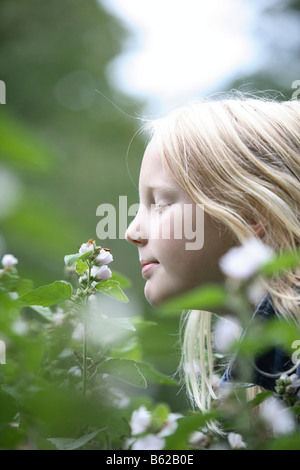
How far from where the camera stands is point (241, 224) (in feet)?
2.64

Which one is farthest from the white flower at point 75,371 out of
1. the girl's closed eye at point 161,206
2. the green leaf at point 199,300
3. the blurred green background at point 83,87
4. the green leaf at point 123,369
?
the blurred green background at point 83,87

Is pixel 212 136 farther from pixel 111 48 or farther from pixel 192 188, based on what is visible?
pixel 111 48

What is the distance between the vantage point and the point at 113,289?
25.0 inches

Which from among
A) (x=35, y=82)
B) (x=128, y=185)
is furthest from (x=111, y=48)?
(x=128, y=185)

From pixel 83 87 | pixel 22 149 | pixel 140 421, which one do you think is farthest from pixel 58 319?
pixel 83 87

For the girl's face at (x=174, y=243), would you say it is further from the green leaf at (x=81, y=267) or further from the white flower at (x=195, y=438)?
the white flower at (x=195, y=438)

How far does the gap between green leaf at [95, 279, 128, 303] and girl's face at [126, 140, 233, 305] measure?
217 millimetres

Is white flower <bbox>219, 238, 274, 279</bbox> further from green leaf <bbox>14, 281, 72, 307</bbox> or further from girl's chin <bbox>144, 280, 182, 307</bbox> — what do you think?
girl's chin <bbox>144, 280, 182, 307</bbox>

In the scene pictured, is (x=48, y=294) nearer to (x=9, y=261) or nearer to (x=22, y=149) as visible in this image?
(x=9, y=261)

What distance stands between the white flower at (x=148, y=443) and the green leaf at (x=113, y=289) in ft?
0.75

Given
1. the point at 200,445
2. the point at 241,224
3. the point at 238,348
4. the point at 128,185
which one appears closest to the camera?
the point at 238,348

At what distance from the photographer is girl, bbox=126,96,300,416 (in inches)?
32.6

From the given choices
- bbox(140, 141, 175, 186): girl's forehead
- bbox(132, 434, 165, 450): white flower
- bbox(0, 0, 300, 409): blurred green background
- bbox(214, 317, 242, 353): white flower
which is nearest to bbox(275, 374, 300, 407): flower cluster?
bbox(214, 317, 242, 353): white flower

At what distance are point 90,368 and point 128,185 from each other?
3.12 m
